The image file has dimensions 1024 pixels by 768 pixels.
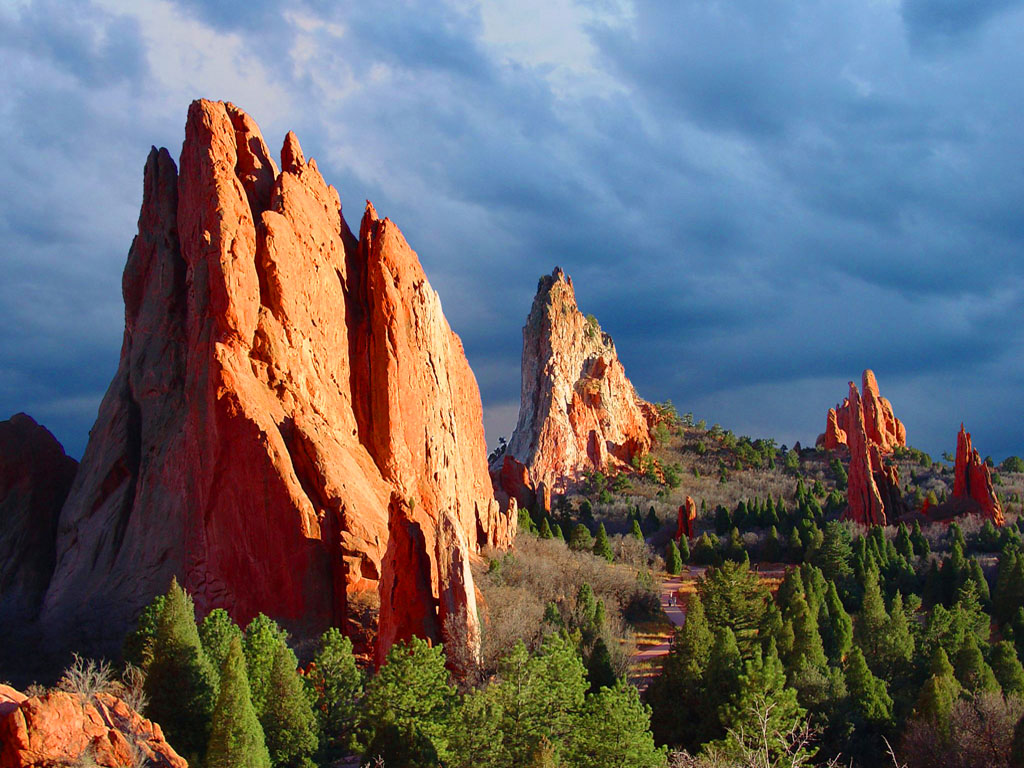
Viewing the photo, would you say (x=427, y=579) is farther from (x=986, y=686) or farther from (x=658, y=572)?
(x=658, y=572)

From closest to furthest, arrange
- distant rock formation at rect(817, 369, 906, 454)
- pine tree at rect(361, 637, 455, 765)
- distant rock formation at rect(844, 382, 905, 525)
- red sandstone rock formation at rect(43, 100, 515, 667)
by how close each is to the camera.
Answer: pine tree at rect(361, 637, 455, 765), red sandstone rock formation at rect(43, 100, 515, 667), distant rock formation at rect(844, 382, 905, 525), distant rock formation at rect(817, 369, 906, 454)

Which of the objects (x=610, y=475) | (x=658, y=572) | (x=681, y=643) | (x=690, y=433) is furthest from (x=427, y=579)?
(x=690, y=433)

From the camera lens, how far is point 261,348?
32844 mm

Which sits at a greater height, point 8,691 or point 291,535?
point 291,535

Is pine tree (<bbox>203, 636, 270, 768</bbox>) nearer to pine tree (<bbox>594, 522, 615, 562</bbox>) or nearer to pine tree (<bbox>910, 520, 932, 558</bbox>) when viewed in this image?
pine tree (<bbox>594, 522, 615, 562</bbox>)

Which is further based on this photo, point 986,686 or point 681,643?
point 986,686

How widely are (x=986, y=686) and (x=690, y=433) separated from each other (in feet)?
303

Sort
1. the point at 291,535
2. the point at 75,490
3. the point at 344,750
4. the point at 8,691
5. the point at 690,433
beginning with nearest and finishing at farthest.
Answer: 1. the point at 8,691
2. the point at 344,750
3. the point at 291,535
4. the point at 75,490
5. the point at 690,433

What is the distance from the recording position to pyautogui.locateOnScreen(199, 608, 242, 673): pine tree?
2381cm

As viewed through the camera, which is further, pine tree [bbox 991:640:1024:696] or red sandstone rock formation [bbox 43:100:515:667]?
pine tree [bbox 991:640:1024:696]

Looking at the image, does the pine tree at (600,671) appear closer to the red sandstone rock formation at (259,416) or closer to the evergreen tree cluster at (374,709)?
the evergreen tree cluster at (374,709)

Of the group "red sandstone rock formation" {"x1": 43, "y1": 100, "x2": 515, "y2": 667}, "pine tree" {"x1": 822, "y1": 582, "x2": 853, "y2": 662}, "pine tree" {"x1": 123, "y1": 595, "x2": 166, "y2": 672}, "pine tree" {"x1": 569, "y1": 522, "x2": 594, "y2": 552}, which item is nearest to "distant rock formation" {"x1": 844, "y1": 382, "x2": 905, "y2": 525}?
"pine tree" {"x1": 569, "y1": 522, "x2": 594, "y2": 552}

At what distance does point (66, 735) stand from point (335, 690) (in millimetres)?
10324

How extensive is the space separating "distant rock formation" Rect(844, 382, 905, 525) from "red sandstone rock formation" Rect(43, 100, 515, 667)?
44399 mm
